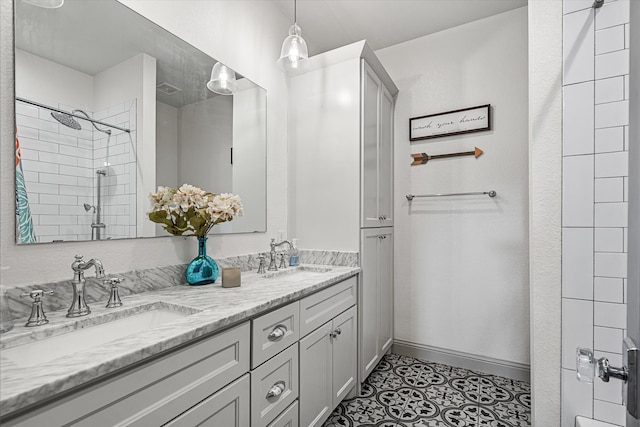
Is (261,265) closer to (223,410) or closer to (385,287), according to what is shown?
(223,410)

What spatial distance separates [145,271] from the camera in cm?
134

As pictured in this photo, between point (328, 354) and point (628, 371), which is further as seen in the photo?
point (328, 354)

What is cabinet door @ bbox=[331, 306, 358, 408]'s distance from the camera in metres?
1.73

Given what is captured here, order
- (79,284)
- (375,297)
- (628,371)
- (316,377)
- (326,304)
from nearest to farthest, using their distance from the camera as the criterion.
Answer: (628,371) < (79,284) < (316,377) < (326,304) < (375,297)

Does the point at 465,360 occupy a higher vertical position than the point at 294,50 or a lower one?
lower

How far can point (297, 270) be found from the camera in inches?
81.6

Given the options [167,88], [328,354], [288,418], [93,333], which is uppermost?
[167,88]

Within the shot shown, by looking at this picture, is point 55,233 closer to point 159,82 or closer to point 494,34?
point 159,82

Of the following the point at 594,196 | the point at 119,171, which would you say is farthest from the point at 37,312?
the point at 594,196

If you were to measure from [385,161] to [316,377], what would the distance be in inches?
62.7

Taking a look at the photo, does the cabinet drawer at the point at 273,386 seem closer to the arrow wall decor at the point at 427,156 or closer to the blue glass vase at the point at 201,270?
the blue glass vase at the point at 201,270

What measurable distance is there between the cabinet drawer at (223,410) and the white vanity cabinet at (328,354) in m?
0.38

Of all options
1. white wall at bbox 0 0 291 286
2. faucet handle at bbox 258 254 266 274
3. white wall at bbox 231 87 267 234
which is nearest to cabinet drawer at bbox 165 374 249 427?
white wall at bbox 0 0 291 286

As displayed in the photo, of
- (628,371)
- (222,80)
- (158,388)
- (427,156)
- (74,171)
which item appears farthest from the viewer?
(427,156)
